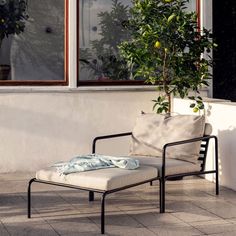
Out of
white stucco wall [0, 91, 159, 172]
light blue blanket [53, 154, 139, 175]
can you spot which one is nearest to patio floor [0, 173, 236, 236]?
light blue blanket [53, 154, 139, 175]

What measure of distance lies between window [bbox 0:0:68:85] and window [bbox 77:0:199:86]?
0.22 meters

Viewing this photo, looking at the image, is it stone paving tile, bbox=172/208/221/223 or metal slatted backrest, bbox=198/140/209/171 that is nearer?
stone paving tile, bbox=172/208/221/223

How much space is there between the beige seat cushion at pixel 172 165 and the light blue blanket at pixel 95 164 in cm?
31

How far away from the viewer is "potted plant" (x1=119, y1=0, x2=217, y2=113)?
26.0 feet

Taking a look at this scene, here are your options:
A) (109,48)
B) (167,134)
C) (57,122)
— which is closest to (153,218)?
(167,134)

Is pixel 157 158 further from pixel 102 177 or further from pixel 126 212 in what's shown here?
pixel 102 177

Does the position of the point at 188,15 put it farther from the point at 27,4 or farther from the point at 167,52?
the point at 27,4

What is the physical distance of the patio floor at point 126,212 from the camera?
5750 mm

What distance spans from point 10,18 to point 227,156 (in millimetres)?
3045

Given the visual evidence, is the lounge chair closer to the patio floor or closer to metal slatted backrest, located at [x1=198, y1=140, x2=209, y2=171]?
metal slatted backrest, located at [x1=198, y1=140, x2=209, y2=171]

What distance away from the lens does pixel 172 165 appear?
657cm

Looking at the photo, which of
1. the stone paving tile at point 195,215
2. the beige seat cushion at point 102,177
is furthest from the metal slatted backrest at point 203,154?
the beige seat cushion at point 102,177

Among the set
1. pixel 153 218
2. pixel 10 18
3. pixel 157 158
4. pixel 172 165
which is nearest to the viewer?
pixel 153 218

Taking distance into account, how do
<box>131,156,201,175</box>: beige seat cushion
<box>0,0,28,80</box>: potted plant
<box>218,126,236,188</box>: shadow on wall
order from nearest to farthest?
→ <box>131,156,201,175</box>: beige seat cushion, <box>218,126,236,188</box>: shadow on wall, <box>0,0,28,80</box>: potted plant
